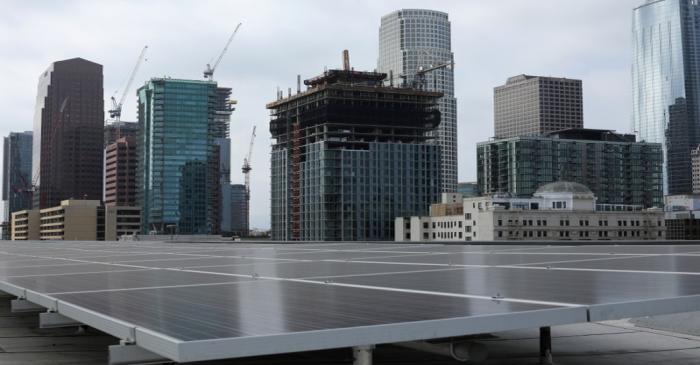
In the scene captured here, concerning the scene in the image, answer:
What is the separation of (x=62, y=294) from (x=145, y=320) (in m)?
6.96

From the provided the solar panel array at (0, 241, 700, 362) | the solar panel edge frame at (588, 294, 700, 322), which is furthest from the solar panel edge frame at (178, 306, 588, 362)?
the solar panel edge frame at (588, 294, 700, 322)

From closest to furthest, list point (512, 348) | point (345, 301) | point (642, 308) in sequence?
point (642, 308), point (345, 301), point (512, 348)

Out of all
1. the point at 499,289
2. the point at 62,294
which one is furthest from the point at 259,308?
the point at 62,294

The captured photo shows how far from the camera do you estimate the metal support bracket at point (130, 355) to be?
44.5ft

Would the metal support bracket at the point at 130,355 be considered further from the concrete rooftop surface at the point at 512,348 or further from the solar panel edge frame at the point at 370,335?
the concrete rooftop surface at the point at 512,348

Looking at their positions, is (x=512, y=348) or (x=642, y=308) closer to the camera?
(x=642, y=308)

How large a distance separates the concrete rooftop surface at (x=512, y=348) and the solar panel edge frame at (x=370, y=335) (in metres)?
7.79

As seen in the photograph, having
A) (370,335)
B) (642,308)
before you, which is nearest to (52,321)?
(370,335)

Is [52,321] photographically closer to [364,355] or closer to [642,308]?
[364,355]

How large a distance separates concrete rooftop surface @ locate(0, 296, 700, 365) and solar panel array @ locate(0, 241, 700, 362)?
2.26 meters

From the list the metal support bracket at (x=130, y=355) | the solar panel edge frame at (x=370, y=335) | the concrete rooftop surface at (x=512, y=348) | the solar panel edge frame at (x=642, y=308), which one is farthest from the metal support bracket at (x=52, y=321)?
the solar panel edge frame at (x=642, y=308)

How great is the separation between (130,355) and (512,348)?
1652 centimetres

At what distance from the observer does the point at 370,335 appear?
13.0 m

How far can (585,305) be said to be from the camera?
14.9 meters
